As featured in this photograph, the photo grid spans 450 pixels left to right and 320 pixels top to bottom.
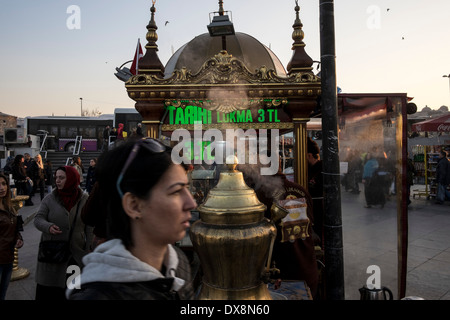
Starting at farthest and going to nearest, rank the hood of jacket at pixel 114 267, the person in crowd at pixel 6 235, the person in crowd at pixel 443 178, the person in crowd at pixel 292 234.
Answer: the person in crowd at pixel 443 178 < the person in crowd at pixel 6 235 < the person in crowd at pixel 292 234 < the hood of jacket at pixel 114 267

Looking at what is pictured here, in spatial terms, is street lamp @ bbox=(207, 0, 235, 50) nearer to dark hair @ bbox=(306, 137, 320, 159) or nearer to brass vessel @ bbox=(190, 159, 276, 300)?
dark hair @ bbox=(306, 137, 320, 159)

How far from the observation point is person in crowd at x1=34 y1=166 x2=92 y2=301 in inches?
118

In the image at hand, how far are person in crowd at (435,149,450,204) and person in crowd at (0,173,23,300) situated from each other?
13.2m

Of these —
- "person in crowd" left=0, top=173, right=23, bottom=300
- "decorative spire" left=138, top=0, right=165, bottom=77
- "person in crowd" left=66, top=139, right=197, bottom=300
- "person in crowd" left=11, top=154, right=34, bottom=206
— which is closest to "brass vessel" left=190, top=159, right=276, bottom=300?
"person in crowd" left=66, top=139, right=197, bottom=300

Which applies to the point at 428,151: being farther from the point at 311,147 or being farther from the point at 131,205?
the point at 131,205

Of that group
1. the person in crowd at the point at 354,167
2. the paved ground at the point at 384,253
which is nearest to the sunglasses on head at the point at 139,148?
the person in crowd at the point at 354,167

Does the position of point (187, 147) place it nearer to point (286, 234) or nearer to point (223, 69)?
point (223, 69)

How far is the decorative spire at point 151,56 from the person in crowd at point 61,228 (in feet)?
5.56

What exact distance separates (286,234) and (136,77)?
2839 millimetres

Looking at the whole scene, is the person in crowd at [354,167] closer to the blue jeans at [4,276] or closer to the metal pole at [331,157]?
the metal pole at [331,157]

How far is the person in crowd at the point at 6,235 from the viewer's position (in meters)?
3.37
